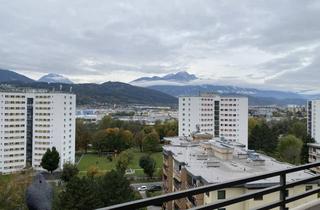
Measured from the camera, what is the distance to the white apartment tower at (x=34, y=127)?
39.8 m

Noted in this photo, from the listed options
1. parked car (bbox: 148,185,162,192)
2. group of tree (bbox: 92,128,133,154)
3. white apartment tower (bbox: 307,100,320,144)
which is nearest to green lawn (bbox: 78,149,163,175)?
group of tree (bbox: 92,128,133,154)

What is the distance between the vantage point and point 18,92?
42688 millimetres

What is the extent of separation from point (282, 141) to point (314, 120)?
774 inches

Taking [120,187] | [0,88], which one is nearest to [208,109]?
[0,88]

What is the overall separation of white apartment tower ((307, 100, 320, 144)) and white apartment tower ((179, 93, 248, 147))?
11.3 m

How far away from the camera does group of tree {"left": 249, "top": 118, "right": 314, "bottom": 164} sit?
36.1m

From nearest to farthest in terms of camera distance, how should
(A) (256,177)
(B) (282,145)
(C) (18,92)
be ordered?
(A) (256,177) < (B) (282,145) < (C) (18,92)

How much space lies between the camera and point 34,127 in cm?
4162

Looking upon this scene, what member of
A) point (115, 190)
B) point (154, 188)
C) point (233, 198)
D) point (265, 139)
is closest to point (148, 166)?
point (154, 188)

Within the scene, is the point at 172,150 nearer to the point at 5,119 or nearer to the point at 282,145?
the point at 282,145

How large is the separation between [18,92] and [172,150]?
27.5 meters

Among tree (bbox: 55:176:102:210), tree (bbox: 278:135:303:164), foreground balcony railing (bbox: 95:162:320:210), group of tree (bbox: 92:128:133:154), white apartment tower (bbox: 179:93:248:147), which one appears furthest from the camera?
white apartment tower (bbox: 179:93:248:147)

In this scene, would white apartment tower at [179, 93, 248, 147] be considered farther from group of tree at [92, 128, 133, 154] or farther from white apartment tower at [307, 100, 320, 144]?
white apartment tower at [307, 100, 320, 144]

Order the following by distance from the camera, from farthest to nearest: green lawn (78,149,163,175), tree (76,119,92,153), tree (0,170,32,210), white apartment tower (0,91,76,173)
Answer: tree (76,119,92,153) → white apartment tower (0,91,76,173) → green lawn (78,149,163,175) → tree (0,170,32,210)
